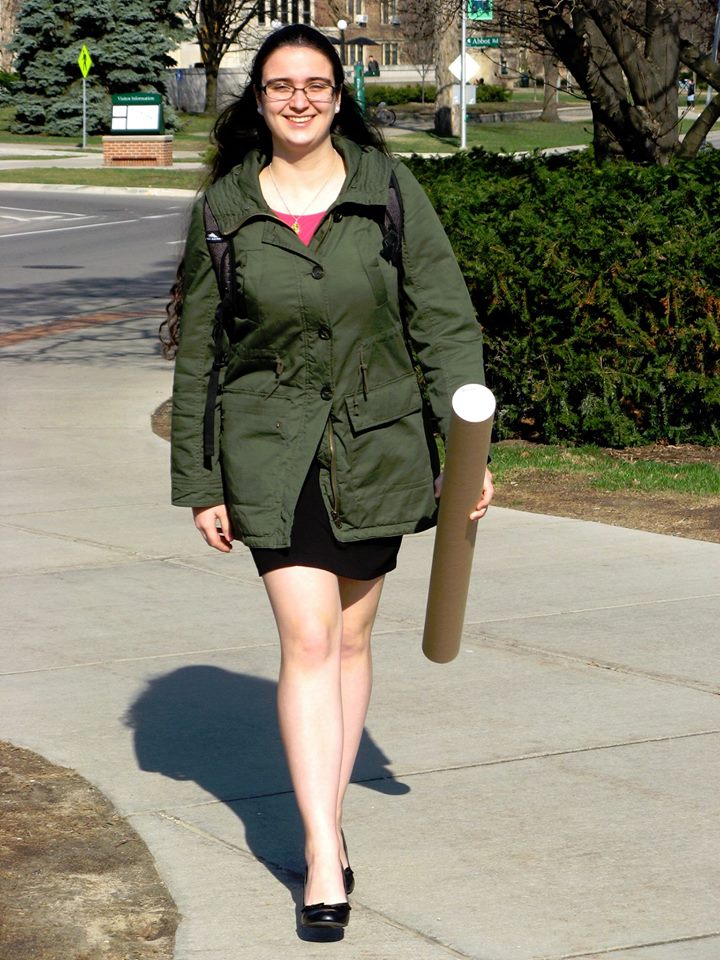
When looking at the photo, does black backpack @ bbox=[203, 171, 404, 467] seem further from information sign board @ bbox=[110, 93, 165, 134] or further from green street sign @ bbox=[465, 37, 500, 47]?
information sign board @ bbox=[110, 93, 165, 134]

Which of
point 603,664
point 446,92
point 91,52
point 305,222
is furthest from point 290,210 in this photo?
point 91,52

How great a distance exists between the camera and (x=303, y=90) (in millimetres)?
3494

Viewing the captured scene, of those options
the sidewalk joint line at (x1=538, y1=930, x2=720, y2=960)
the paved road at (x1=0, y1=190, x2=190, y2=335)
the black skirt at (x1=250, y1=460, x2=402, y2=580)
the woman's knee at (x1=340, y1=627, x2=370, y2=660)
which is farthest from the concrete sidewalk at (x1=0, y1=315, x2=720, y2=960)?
the paved road at (x1=0, y1=190, x2=190, y2=335)

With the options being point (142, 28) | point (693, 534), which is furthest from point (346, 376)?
point (142, 28)

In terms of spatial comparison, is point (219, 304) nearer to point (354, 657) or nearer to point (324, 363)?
point (324, 363)

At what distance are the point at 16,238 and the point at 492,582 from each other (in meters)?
19.7

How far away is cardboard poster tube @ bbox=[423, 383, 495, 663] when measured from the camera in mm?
3283

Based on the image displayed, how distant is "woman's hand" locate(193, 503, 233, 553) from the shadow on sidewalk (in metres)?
0.81

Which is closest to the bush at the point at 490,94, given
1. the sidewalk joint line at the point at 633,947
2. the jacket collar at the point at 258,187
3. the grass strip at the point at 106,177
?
the grass strip at the point at 106,177

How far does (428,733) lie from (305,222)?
5.92 ft

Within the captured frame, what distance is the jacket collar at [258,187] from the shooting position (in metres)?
3.49

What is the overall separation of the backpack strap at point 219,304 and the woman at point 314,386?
2cm

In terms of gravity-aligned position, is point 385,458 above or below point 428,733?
above

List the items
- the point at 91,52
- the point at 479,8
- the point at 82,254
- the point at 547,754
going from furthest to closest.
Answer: the point at 91,52, the point at 82,254, the point at 479,8, the point at 547,754
